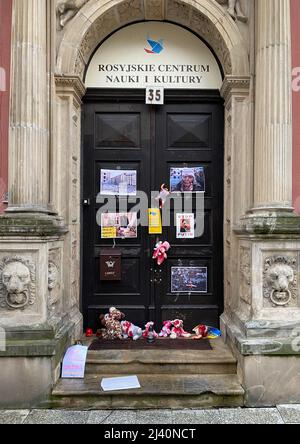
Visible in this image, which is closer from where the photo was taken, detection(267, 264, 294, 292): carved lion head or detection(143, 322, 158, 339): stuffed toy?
detection(267, 264, 294, 292): carved lion head

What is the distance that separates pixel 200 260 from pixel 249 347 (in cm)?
163

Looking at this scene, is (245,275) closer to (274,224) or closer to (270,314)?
(270,314)

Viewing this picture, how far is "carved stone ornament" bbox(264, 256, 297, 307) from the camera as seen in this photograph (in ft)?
13.9

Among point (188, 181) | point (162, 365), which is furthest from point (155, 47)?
point (162, 365)

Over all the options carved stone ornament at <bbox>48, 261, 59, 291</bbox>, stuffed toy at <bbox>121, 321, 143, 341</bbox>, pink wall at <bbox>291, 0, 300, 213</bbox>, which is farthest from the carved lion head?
carved stone ornament at <bbox>48, 261, 59, 291</bbox>

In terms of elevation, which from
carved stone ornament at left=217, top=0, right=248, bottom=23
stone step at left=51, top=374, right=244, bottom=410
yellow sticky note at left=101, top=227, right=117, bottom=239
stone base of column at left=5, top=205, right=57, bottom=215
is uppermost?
carved stone ornament at left=217, top=0, right=248, bottom=23

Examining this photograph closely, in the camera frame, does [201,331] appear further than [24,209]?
Yes

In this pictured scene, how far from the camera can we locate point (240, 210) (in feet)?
16.0

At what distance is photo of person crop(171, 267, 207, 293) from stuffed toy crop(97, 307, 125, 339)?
0.91 m

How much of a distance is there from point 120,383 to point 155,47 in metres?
4.69

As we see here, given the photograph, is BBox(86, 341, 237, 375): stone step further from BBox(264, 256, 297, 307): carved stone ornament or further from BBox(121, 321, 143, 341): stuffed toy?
BBox(264, 256, 297, 307): carved stone ornament

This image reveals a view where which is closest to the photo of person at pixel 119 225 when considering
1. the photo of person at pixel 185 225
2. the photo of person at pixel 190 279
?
the photo of person at pixel 185 225

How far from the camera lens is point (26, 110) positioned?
434 centimetres

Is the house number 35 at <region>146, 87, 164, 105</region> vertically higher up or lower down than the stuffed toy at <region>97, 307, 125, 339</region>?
higher up
